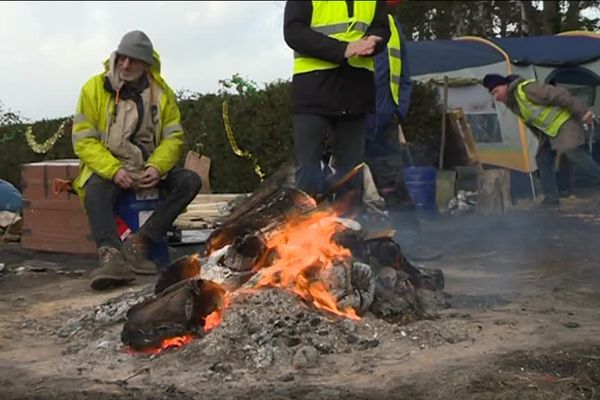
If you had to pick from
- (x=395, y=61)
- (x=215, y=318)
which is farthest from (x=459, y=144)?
(x=215, y=318)

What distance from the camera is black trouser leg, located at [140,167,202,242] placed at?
716 cm

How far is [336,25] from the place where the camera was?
641 cm

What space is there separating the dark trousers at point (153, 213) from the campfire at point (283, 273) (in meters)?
1.38

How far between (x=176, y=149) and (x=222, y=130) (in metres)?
6.79

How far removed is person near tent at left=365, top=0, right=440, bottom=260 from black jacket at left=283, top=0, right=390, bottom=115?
113 cm

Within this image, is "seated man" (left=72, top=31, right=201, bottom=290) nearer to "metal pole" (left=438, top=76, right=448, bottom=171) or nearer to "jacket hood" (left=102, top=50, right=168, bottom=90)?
"jacket hood" (left=102, top=50, right=168, bottom=90)

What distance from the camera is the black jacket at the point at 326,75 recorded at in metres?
6.23

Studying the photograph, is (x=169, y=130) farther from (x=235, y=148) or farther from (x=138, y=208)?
(x=235, y=148)

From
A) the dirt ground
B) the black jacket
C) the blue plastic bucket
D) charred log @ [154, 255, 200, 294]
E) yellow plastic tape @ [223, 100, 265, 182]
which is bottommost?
the dirt ground

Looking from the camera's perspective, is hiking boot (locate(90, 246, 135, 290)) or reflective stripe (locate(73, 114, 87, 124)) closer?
hiking boot (locate(90, 246, 135, 290))

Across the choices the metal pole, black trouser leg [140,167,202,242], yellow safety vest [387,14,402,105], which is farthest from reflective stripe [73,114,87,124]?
the metal pole

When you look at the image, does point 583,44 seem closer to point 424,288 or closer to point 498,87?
point 498,87

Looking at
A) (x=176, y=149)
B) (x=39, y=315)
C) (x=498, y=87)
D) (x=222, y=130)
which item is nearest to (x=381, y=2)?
(x=176, y=149)

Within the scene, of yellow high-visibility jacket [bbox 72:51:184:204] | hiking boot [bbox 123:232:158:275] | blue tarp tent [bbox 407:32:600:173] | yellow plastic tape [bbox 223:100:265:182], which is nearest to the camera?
hiking boot [bbox 123:232:158:275]
